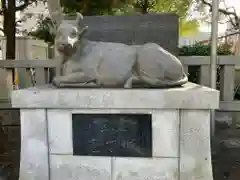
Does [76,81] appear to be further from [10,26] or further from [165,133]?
[10,26]

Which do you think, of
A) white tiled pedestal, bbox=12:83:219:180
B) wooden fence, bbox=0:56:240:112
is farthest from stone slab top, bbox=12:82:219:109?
wooden fence, bbox=0:56:240:112

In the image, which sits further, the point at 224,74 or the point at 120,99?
the point at 224,74

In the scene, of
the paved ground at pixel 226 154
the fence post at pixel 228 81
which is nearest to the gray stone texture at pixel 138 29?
the fence post at pixel 228 81

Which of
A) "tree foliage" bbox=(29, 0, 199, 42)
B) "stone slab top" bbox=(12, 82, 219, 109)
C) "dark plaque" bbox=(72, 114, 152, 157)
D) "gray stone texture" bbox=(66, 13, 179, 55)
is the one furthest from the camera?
"tree foliage" bbox=(29, 0, 199, 42)

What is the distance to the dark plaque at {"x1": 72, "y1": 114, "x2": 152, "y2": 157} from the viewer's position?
139 inches

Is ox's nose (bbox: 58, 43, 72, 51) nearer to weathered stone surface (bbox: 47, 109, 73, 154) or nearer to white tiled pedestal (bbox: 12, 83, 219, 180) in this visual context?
white tiled pedestal (bbox: 12, 83, 219, 180)

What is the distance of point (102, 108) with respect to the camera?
138 inches

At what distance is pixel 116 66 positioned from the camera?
3.72 metres

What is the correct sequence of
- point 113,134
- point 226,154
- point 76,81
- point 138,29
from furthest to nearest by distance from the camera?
point 226,154
point 138,29
point 76,81
point 113,134

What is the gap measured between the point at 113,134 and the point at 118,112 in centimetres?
26

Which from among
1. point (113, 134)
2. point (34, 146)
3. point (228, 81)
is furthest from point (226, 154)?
point (34, 146)

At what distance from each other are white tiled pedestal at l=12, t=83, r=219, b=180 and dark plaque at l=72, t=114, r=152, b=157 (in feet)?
0.19

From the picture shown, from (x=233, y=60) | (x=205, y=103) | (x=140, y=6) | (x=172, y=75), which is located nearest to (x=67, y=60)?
(x=172, y=75)

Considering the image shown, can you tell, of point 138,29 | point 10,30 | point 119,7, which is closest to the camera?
point 138,29
